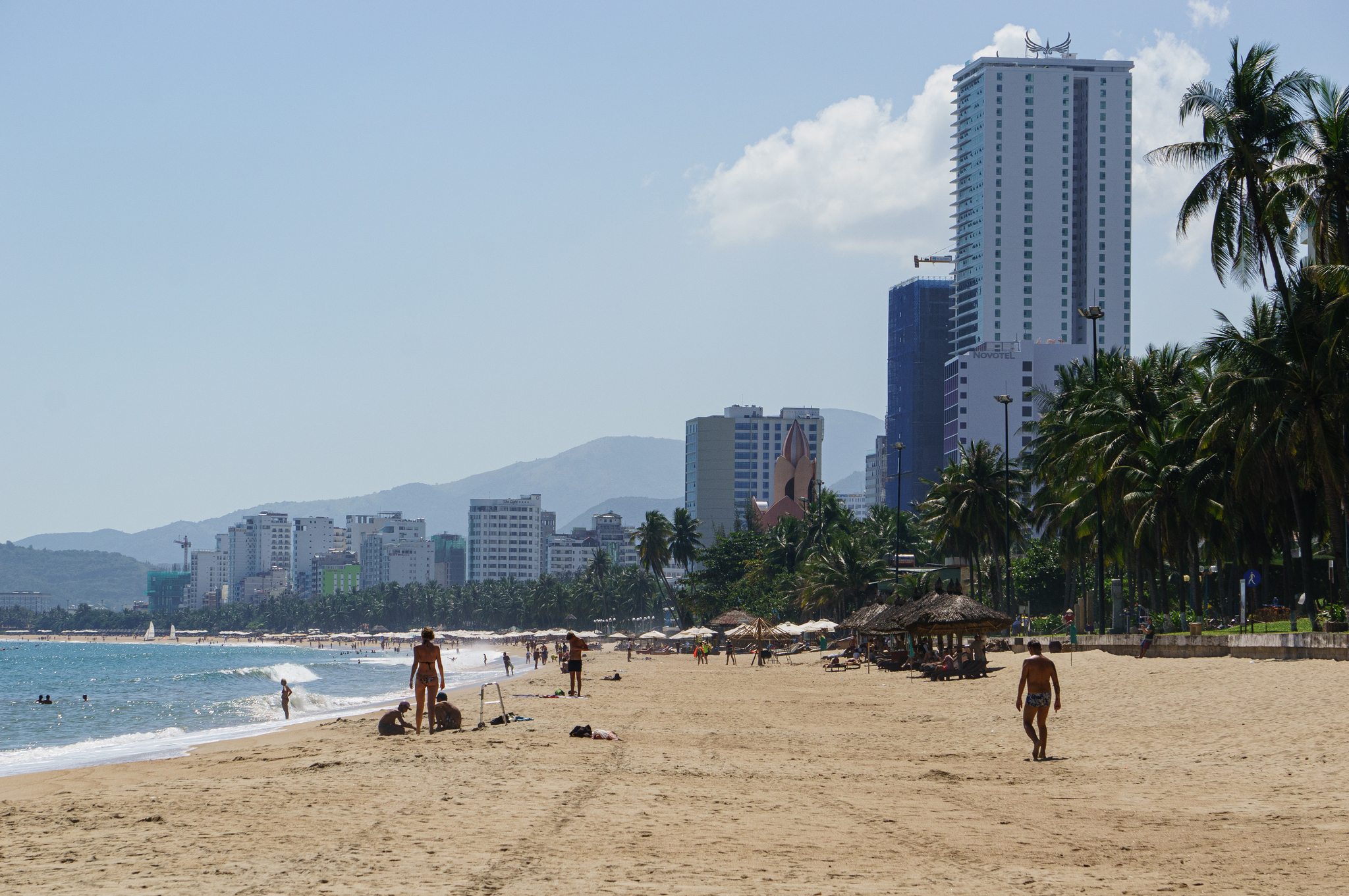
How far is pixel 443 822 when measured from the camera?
31.7ft

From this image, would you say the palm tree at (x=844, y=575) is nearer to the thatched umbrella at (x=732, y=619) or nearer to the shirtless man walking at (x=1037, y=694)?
the thatched umbrella at (x=732, y=619)

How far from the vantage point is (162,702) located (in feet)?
149

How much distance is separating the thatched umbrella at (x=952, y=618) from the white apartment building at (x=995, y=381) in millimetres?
133640

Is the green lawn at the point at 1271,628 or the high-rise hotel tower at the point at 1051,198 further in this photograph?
the high-rise hotel tower at the point at 1051,198

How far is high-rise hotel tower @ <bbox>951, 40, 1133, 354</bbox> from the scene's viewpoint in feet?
593

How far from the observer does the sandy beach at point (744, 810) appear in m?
7.70

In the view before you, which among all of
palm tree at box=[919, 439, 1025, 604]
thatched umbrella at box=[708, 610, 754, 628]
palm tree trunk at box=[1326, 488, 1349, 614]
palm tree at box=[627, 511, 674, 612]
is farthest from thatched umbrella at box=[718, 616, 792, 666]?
palm tree at box=[627, 511, 674, 612]

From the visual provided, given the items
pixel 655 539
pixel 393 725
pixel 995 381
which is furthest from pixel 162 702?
pixel 995 381

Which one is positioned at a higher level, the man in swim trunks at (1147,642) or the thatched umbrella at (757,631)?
the man in swim trunks at (1147,642)

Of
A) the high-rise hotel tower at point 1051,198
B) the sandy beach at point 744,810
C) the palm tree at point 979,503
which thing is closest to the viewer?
the sandy beach at point 744,810

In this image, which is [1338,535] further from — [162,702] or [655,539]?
[655,539]

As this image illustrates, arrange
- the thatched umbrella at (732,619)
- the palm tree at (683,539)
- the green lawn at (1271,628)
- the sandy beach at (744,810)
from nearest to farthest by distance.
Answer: the sandy beach at (744,810) < the green lawn at (1271,628) < the thatched umbrella at (732,619) < the palm tree at (683,539)

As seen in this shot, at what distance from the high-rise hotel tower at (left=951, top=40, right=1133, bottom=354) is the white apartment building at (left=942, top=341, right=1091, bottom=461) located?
14.3 m

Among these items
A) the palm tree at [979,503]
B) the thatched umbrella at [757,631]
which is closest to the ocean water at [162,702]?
the thatched umbrella at [757,631]
